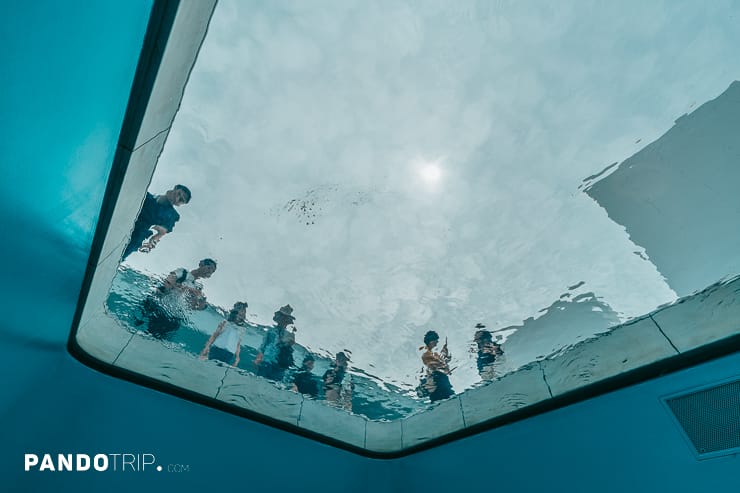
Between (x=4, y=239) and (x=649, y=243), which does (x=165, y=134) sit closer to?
(x=4, y=239)

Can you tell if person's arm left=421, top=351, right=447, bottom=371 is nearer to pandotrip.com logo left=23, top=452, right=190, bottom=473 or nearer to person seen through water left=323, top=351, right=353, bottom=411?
person seen through water left=323, top=351, right=353, bottom=411

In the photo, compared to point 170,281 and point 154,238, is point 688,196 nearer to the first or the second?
point 154,238

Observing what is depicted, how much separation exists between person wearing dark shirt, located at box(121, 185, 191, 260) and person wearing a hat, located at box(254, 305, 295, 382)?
1803mm

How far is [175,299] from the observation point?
5062 millimetres

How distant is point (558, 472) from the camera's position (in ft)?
14.7

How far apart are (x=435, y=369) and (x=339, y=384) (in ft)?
5.14

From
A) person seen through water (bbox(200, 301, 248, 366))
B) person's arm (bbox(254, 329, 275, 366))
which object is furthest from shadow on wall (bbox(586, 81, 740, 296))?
person seen through water (bbox(200, 301, 248, 366))

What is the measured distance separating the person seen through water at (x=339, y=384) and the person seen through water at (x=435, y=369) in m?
1.22

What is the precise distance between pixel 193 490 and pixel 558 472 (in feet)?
13.9

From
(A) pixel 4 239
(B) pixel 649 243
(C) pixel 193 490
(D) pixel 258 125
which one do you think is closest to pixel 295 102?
(D) pixel 258 125

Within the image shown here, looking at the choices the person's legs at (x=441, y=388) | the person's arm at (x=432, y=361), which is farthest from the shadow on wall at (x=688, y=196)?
the person's legs at (x=441, y=388)

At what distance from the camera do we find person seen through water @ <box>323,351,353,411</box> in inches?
235

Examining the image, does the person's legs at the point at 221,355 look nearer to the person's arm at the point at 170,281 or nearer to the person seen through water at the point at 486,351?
the person's arm at the point at 170,281

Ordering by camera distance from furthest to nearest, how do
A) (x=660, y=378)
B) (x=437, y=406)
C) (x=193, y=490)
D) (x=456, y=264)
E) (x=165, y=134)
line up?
(x=437, y=406), (x=456, y=264), (x=193, y=490), (x=660, y=378), (x=165, y=134)
